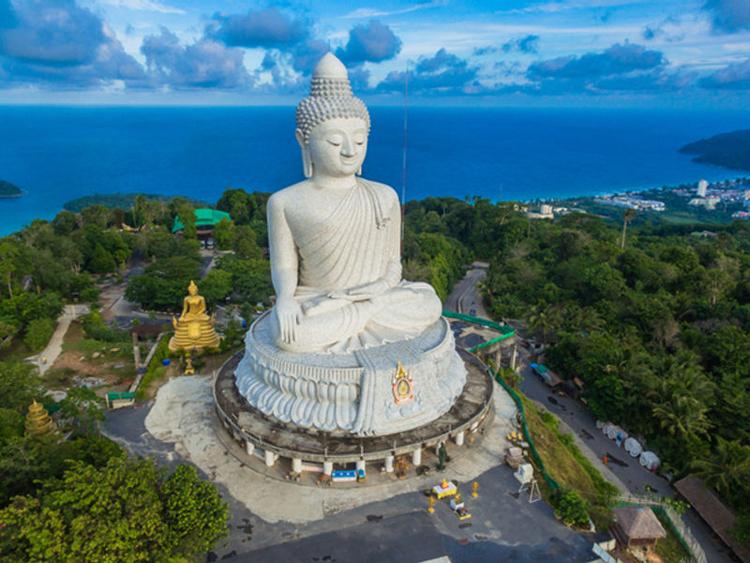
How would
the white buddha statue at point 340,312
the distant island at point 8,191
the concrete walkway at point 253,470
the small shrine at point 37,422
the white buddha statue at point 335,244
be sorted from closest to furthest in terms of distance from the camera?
the concrete walkway at point 253,470
the white buddha statue at point 340,312
the small shrine at point 37,422
the white buddha statue at point 335,244
the distant island at point 8,191

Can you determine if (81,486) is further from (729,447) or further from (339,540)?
(729,447)

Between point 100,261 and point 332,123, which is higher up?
point 332,123

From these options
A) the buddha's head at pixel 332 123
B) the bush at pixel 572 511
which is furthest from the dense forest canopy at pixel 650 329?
the buddha's head at pixel 332 123

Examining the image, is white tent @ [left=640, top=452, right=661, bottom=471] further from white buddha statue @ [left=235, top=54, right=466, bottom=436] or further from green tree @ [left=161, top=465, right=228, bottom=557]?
green tree @ [left=161, top=465, right=228, bottom=557]

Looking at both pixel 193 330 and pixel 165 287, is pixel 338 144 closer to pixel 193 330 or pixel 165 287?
pixel 193 330

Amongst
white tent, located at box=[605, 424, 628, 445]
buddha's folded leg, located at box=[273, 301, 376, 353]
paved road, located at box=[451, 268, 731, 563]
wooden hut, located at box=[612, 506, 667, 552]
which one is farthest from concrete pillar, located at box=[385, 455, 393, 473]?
white tent, located at box=[605, 424, 628, 445]

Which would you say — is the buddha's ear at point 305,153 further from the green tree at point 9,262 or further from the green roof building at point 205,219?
the green roof building at point 205,219

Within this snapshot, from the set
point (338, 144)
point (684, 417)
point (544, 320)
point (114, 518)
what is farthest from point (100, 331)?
point (684, 417)
